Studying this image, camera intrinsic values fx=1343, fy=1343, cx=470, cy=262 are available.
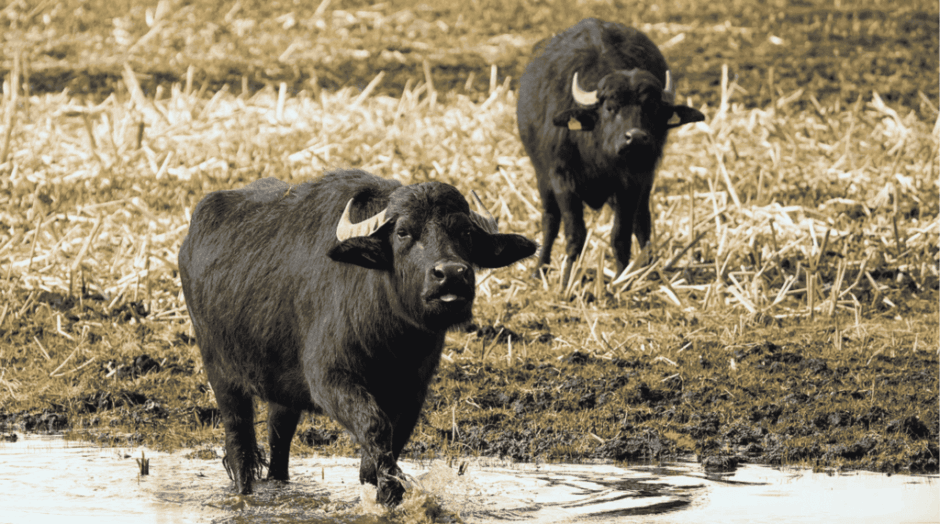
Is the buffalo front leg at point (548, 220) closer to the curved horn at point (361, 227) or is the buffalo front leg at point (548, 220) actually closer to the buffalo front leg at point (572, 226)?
the buffalo front leg at point (572, 226)

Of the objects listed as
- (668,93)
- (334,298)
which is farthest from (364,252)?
(668,93)

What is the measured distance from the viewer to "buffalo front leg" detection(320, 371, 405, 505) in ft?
16.8

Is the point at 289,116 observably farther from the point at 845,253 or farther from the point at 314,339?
the point at 314,339

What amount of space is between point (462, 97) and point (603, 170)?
571 centimetres

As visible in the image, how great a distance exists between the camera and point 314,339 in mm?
5441

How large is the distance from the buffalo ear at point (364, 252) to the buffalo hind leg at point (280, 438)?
1.14 metres

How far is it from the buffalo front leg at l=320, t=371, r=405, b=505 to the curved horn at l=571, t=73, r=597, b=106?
463cm

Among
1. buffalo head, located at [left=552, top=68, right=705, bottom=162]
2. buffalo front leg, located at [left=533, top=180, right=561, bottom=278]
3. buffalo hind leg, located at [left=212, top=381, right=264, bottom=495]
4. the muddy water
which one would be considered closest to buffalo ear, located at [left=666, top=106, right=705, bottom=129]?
buffalo head, located at [left=552, top=68, right=705, bottom=162]

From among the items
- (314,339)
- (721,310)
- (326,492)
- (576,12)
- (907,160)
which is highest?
(576,12)

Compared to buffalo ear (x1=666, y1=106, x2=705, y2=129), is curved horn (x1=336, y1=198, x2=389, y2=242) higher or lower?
lower

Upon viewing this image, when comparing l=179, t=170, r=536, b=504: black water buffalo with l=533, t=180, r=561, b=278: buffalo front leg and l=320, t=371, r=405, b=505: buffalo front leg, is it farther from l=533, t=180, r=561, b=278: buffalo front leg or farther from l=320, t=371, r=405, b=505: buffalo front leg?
l=533, t=180, r=561, b=278: buffalo front leg

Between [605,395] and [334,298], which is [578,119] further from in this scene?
[334,298]

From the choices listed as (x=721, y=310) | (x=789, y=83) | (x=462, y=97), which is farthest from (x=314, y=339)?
(x=789, y=83)

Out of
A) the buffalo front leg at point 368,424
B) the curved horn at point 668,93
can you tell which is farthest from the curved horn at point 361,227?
the curved horn at point 668,93
